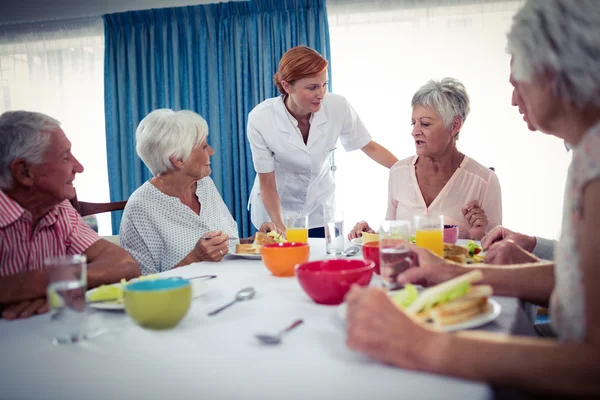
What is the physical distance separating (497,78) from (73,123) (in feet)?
13.0

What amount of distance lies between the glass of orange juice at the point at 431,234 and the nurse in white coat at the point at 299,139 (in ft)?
4.42

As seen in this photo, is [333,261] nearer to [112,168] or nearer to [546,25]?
[546,25]

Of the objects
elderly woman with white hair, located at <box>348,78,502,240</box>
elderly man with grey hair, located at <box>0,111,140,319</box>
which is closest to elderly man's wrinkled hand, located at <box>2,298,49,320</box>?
elderly man with grey hair, located at <box>0,111,140,319</box>

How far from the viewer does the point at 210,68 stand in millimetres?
4445

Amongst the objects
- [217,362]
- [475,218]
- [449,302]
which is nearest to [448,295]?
[449,302]

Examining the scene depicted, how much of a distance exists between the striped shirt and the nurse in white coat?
1.30m

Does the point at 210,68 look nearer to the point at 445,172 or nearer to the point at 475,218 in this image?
the point at 445,172

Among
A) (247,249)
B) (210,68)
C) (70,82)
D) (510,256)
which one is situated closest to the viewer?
(510,256)

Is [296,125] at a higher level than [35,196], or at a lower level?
higher

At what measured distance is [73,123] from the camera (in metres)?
4.86

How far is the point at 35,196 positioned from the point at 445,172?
1864 mm

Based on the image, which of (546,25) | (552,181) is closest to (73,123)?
(552,181)

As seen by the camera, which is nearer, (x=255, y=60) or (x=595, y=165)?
(x=595, y=165)

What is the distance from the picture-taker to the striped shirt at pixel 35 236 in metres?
1.36
